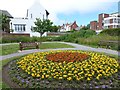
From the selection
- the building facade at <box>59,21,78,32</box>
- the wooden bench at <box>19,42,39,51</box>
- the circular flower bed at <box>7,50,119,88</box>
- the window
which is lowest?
the circular flower bed at <box>7,50,119,88</box>

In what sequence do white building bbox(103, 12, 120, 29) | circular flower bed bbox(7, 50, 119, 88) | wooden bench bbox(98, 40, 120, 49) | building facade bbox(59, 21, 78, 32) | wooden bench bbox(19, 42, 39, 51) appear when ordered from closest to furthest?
circular flower bed bbox(7, 50, 119, 88) < wooden bench bbox(19, 42, 39, 51) < wooden bench bbox(98, 40, 120, 49) < white building bbox(103, 12, 120, 29) < building facade bbox(59, 21, 78, 32)

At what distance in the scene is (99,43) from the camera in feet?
76.2

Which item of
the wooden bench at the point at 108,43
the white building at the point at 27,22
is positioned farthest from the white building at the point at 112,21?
the wooden bench at the point at 108,43

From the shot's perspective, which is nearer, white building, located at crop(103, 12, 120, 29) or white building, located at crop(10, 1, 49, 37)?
white building, located at crop(10, 1, 49, 37)

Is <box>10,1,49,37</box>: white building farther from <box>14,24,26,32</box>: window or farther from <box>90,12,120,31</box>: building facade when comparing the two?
<box>90,12,120,31</box>: building facade

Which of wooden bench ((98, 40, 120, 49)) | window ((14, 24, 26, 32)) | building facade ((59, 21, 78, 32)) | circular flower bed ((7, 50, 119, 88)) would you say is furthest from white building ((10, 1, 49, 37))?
building facade ((59, 21, 78, 32))

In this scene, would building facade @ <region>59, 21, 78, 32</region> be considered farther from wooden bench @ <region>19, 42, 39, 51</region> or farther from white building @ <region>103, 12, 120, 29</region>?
wooden bench @ <region>19, 42, 39, 51</region>

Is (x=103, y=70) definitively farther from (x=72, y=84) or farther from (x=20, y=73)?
(x=20, y=73)

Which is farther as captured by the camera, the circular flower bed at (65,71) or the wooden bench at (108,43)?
the wooden bench at (108,43)

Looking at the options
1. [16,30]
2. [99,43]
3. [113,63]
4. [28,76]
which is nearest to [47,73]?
[28,76]

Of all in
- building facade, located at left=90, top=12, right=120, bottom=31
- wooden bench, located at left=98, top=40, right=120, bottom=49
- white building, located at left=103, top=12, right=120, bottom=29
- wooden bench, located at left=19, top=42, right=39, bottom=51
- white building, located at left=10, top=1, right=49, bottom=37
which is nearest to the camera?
wooden bench, located at left=19, top=42, right=39, bottom=51

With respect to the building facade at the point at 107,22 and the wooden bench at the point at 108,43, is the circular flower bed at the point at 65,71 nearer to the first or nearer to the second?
the wooden bench at the point at 108,43

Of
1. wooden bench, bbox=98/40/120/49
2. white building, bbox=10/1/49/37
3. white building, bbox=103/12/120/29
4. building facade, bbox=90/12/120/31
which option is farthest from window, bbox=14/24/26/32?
white building, bbox=103/12/120/29

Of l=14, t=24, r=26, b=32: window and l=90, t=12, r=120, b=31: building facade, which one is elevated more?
l=90, t=12, r=120, b=31: building facade
